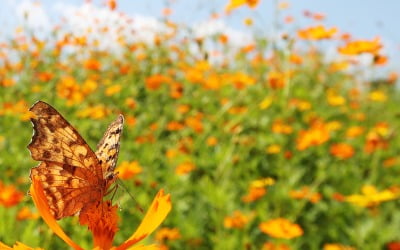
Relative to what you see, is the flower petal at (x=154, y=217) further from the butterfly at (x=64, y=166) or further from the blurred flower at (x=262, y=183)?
the blurred flower at (x=262, y=183)

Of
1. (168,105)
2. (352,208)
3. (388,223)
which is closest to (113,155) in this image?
(352,208)

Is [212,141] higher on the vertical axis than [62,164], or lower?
lower

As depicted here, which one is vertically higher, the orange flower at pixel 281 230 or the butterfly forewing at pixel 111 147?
the butterfly forewing at pixel 111 147

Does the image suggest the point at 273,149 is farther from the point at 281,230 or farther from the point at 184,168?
the point at 281,230

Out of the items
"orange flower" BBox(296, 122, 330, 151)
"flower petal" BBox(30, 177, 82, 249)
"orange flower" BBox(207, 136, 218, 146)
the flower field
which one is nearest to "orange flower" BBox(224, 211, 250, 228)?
the flower field

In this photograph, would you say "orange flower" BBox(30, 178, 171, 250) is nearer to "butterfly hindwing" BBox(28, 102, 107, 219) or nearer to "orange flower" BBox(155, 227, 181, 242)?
"butterfly hindwing" BBox(28, 102, 107, 219)

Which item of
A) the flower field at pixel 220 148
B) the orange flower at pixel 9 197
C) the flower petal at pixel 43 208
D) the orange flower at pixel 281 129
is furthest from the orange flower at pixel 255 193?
the flower petal at pixel 43 208

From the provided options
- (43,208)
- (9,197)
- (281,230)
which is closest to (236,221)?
(281,230)

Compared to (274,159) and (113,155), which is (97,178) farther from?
(274,159)
